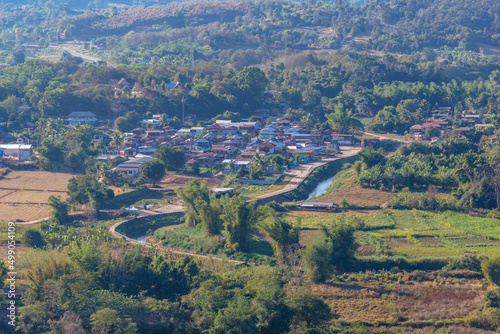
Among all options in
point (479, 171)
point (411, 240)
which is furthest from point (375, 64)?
point (411, 240)

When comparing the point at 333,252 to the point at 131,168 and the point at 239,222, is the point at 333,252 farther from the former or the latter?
the point at 131,168

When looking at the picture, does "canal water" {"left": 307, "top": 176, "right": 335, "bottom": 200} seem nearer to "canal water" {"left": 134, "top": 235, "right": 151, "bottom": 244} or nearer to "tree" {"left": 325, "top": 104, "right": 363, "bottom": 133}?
"tree" {"left": 325, "top": 104, "right": 363, "bottom": 133}

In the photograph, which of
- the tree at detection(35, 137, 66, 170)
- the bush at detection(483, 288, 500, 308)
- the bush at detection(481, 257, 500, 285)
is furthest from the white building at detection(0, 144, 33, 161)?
the bush at detection(483, 288, 500, 308)

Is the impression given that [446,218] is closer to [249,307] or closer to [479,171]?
[479,171]

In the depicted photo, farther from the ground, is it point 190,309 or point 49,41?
point 49,41

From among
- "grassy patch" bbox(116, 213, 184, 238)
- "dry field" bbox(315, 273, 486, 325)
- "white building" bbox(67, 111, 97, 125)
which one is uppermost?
"white building" bbox(67, 111, 97, 125)

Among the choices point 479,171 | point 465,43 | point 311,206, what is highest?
point 465,43
